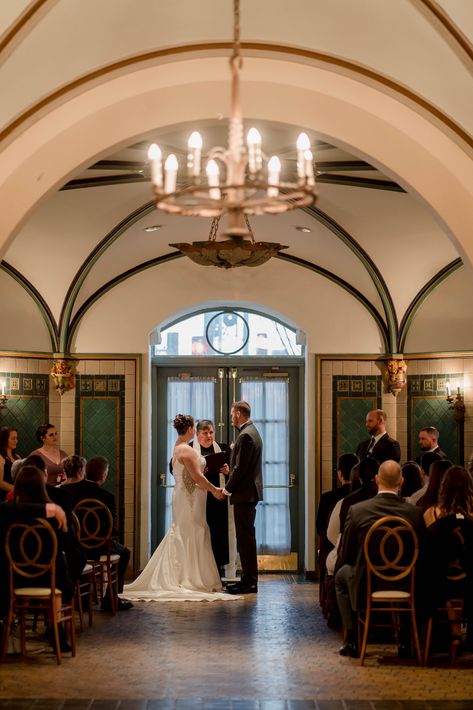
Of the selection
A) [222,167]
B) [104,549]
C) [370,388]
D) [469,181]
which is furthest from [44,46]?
[370,388]

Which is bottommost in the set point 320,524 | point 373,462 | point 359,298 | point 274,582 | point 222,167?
point 274,582

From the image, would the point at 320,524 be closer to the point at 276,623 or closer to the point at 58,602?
the point at 276,623

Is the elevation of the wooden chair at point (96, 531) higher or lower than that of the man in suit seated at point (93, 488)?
lower

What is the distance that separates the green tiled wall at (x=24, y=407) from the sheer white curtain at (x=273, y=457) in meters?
2.52

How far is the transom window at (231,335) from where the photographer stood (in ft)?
42.0

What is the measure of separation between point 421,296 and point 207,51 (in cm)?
554

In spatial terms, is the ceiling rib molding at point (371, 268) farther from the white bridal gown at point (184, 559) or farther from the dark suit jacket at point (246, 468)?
the white bridal gown at point (184, 559)

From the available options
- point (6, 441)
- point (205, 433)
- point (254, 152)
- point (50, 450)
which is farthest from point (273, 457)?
point (254, 152)

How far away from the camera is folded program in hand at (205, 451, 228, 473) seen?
33.0 feet

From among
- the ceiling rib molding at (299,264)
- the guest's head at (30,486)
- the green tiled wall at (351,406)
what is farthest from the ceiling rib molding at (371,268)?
the guest's head at (30,486)

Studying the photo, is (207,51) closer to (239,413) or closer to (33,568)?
(33,568)

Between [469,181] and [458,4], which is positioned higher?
[458,4]

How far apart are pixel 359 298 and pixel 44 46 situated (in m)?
6.72

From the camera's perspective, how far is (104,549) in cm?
861
